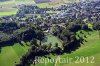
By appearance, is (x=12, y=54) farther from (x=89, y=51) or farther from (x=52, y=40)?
(x=89, y=51)

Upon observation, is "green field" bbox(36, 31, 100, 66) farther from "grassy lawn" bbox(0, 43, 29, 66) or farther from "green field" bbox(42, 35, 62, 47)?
"grassy lawn" bbox(0, 43, 29, 66)

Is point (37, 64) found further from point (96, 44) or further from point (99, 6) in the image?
point (99, 6)

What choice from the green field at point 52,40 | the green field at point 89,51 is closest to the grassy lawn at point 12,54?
the green field at point 52,40

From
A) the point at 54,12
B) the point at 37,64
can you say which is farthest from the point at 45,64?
the point at 54,12

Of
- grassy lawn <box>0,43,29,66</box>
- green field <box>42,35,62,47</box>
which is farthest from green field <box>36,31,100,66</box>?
grassy lawn <box>0,43,29,66</box>

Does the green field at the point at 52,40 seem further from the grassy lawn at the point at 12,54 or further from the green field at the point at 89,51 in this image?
the grassy lawn at the point at 12,54

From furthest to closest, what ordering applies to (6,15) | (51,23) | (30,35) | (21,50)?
(6,15), (51,23), (30,35), (21,50)

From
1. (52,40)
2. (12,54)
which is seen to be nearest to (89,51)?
(52,40)

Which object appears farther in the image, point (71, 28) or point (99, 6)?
point (99, 6)

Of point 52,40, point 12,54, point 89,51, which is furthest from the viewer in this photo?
point 52,40
